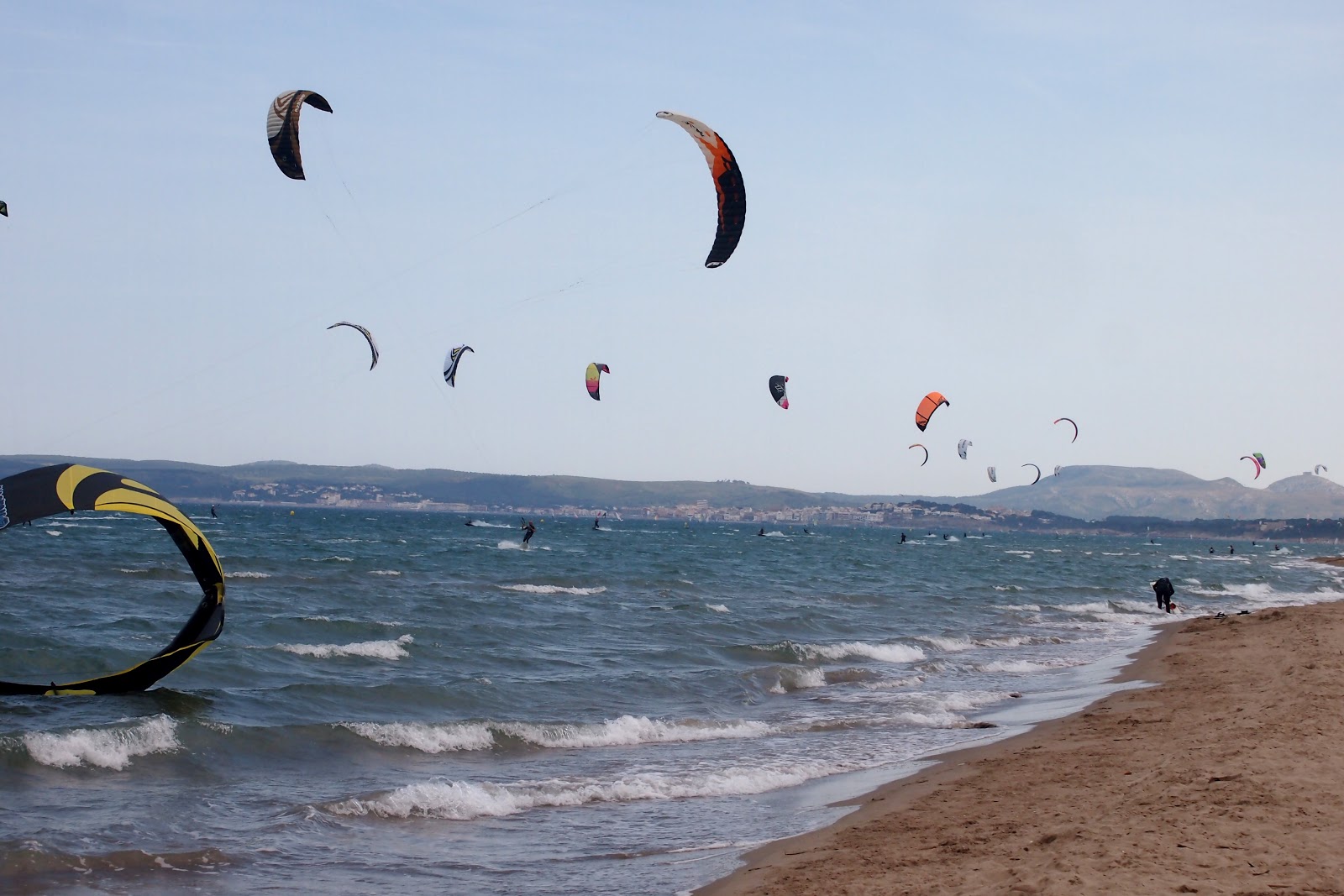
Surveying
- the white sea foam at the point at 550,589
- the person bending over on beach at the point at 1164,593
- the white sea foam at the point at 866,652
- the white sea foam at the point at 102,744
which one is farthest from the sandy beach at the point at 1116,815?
the white sea foam at the point at 550,589

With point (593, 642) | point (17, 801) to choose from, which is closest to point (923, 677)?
point (593, 642)

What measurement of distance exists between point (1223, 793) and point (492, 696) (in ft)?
30.7

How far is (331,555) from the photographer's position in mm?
45094

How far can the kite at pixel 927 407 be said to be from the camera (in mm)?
35312

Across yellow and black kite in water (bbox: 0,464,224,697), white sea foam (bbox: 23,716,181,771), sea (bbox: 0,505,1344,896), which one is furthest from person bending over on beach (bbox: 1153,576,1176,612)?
white sea foam (bbox: 23,716,181,771)

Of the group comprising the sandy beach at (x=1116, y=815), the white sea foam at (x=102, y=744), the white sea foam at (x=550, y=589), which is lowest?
the white sea foam at (x=550, y=589)

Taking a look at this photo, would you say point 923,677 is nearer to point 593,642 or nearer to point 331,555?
point 593,642

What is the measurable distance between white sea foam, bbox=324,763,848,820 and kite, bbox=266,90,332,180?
10.6 metres

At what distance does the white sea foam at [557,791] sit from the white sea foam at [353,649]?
8188mm

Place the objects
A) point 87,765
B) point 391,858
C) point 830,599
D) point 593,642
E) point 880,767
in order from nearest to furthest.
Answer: point 391,858, point 87,765, point 880,767, point 593,642, point 830,599

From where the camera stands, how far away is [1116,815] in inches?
282

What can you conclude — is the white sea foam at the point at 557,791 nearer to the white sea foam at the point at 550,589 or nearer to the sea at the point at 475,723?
the sea at the point at 475,723

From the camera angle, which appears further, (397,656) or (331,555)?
(331,555)

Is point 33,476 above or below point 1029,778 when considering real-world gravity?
above
